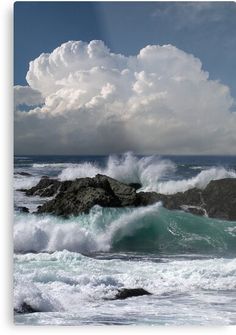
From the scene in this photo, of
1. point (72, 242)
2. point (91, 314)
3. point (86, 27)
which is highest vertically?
point (86, 27)

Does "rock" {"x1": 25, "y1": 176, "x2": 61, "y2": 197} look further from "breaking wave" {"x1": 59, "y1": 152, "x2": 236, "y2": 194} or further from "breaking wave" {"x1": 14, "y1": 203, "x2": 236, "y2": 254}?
"breaking wave" {"x1": 14, "y1": 203, "x2": 236, "y2": 254}

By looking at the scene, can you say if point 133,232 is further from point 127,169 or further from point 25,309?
point 25,309

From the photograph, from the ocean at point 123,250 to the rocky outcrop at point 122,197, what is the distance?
0.14 feet

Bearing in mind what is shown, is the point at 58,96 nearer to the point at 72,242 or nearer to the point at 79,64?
the point at 79,64

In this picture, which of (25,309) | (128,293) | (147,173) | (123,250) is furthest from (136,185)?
(25,309)

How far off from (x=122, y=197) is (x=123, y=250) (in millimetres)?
369

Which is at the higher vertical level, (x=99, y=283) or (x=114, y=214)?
(x=114, y=214)

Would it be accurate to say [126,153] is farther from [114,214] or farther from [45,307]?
[45,307]

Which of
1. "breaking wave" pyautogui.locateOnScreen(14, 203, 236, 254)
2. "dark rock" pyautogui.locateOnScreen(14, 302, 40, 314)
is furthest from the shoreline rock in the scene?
"dark rock" pyautogui.locateOnScreen(14, 302, 40, 314)

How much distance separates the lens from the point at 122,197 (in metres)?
4.47

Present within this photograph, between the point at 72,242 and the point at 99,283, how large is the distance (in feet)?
1.11

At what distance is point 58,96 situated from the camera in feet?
14.7

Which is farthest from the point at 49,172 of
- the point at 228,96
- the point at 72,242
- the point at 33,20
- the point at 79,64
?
the point at 228,96

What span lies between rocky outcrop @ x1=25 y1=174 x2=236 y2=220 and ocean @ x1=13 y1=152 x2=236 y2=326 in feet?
0.14
